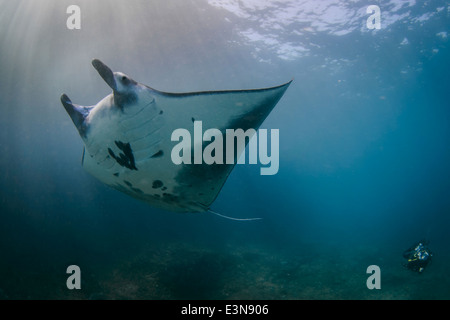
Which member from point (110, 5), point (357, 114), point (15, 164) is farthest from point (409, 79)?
point (15, 164)

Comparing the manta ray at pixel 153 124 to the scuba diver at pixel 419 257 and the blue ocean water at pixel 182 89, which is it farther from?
the scuba diver at pixel 419 257

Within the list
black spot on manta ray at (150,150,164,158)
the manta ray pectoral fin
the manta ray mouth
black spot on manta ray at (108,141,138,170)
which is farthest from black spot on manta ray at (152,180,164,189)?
the manta ray mouth

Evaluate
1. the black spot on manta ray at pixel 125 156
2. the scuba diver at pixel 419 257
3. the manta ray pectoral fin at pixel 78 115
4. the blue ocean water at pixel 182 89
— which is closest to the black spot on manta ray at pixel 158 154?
the black spot on manta ray at pixel 125 156

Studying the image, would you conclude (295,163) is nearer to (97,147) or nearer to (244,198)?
(244,198)

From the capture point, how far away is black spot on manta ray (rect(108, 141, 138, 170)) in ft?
8.03

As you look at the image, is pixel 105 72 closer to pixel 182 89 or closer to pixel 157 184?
pixel 157 184

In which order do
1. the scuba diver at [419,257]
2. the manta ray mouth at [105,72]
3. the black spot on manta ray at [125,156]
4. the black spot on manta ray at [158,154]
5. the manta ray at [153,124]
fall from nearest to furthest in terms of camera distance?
the manta ray mouth at [105,72]
the manta ray at [153,124]
the black spot on manta ray at [125,156]
the black spot on manta ray at [158,154]
the scuba diver at [419,257]

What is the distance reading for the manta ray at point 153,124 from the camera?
83.2 inches

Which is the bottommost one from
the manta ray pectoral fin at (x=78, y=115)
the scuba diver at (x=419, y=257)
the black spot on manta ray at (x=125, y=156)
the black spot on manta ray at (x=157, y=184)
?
the scuba diver at (x=419, y=257)

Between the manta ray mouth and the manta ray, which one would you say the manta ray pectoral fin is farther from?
the manta ray mouth

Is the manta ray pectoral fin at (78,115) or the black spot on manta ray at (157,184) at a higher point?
the manta ray pectoral fin at (78,115)

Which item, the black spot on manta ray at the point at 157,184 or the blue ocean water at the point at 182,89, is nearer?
the black spot on manta ray at the point at 157,184

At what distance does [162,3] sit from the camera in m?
9.87

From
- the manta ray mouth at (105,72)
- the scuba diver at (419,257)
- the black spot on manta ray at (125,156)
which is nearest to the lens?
the manta ray mouth at (105,72)
